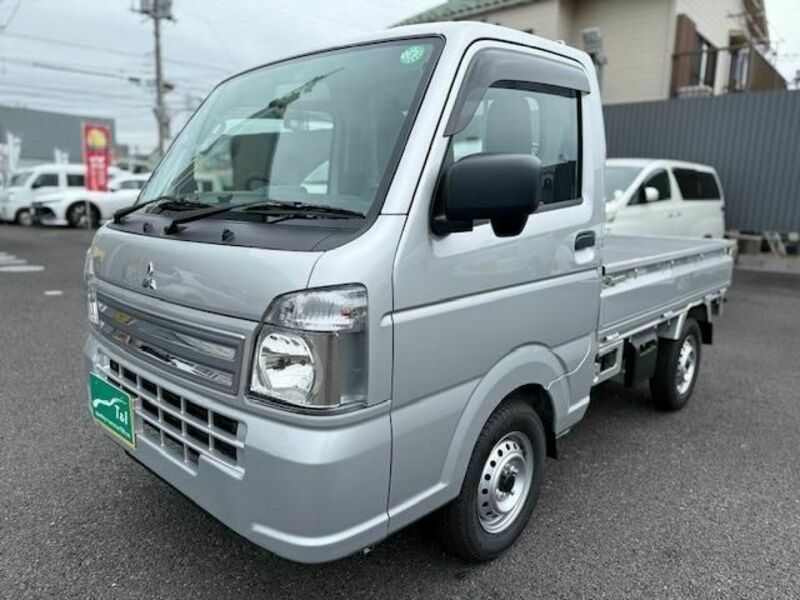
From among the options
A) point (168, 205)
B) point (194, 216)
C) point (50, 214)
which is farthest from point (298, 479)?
point (50, 214)

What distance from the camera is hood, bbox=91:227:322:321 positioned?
1680 mm

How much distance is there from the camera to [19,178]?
18859 mm

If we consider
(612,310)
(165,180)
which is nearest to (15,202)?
(165,180)

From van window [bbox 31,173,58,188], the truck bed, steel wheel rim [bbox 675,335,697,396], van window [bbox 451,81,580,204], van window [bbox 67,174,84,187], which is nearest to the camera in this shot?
van window [bbox 451,81,580,204]

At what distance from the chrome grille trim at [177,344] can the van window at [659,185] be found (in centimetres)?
715

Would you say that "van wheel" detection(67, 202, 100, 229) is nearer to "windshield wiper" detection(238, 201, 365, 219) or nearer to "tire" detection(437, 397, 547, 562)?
"windshield wiper" detection(238, 201, 365, 219)

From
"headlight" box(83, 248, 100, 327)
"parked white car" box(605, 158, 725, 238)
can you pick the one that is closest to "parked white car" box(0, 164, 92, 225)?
"parked white car" box(605, 158, 725, 238)

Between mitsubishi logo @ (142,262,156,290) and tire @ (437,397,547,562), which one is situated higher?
mitsubishi logo @ (142,262,156,290)

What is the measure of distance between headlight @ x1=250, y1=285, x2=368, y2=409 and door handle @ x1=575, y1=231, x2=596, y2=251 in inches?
49.8

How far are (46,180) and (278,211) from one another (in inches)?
788

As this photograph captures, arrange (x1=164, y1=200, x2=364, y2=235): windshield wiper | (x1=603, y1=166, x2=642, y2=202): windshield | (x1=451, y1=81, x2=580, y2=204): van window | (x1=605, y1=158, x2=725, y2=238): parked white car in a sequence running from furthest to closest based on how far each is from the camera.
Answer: (x1=603, y1=166, x2=642, y2=202): windshield < (x1=605, y1=158, x2=725, y2=238): parked white car < (x1=451, y1=81, x2=580, y2=204): van window < (x1=164, y1=200, x2=364, y2=235): windshield wiper

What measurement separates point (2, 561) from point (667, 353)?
380 centimetres

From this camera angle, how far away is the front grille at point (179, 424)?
183cm

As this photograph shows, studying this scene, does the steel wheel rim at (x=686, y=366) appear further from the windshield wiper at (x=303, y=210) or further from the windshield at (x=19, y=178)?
the windshield at (x=19, y=178)
